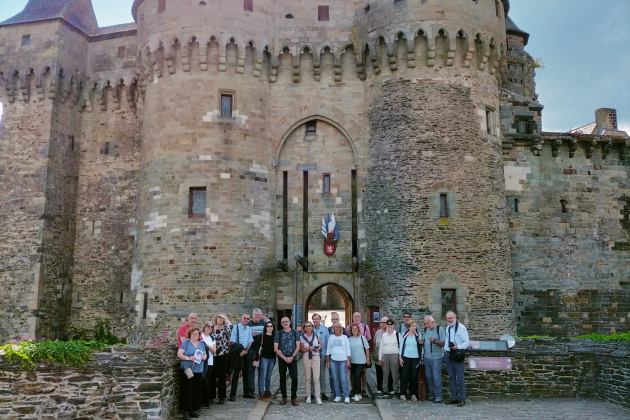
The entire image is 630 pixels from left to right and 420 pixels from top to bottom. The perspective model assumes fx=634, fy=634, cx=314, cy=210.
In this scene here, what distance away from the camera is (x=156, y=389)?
9914mm

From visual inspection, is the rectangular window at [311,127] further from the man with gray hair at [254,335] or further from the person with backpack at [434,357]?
the person with backpack at [434,357]

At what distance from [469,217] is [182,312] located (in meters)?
9.11

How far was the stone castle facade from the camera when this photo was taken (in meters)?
19.3

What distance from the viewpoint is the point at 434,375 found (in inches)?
480

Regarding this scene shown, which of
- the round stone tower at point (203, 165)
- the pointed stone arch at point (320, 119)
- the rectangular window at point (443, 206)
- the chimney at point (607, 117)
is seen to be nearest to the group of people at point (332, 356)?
the round stone tower at point (203, 165)

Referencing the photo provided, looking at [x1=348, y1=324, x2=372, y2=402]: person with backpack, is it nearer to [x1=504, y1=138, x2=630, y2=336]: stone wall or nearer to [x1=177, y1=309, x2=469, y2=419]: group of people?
[x1=177, y1=309, x2=469, y2=419]: group of people

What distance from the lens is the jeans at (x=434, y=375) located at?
12.1m

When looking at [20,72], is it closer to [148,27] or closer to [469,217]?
[148,27]

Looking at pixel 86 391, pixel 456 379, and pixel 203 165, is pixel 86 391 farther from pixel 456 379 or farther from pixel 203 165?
pixel 203 165

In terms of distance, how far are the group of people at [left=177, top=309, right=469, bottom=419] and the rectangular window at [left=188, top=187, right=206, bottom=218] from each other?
24.3 ft

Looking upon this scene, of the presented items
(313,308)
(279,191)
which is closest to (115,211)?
(279,191)

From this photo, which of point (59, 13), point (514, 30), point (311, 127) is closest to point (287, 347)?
point (311, 127)

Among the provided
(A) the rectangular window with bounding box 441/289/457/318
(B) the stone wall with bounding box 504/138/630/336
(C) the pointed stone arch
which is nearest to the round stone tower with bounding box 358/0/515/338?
(A) the rectangular window with bounding box 441/289/457/318

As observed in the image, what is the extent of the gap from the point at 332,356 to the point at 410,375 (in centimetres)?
164
